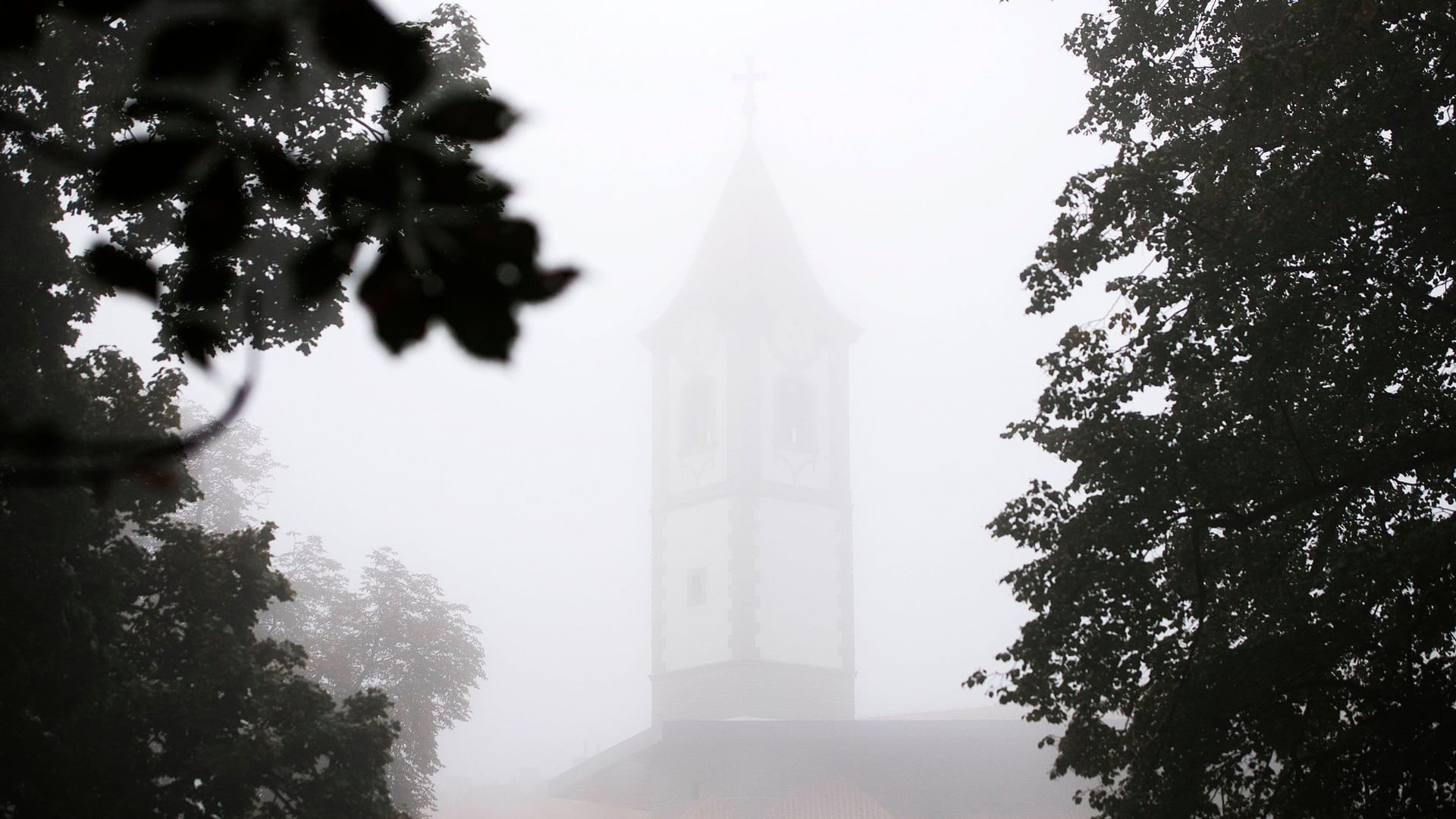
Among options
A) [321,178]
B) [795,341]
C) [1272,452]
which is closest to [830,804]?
[795,341]

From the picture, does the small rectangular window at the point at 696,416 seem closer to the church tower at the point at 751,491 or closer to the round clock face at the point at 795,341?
the church tower at the point at 751,491

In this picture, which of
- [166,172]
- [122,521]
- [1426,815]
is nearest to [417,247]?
[166,172]

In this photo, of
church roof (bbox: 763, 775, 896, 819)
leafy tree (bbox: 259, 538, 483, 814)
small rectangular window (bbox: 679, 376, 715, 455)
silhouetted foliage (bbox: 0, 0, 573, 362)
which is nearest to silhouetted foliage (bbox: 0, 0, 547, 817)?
silhouetted foliage (bbox: 0, 0, 573, 362)

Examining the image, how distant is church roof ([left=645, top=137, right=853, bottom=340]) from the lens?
49094 mm

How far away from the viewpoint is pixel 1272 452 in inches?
455

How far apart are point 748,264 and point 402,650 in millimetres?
18517

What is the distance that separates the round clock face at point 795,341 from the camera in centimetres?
4881

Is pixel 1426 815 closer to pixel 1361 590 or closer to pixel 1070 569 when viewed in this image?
pixel 1361 590

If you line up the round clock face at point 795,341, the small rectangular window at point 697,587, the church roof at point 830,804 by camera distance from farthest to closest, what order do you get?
the round clock face at point 795,341 → the small rectangular window at point 697,587 → the church roof at point 830,804

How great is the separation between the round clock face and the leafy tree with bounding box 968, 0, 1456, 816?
36399 mm

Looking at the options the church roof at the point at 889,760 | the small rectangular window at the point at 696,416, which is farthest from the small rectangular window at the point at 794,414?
the church roof at the point at 889,760

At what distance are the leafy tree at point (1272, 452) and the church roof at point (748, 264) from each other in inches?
1448

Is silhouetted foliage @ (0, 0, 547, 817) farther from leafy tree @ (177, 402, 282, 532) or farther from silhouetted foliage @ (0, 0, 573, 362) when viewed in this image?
leafy tree @ (177, 402, 282, 532)

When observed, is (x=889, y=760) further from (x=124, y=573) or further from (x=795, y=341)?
(x=124, y=573)
